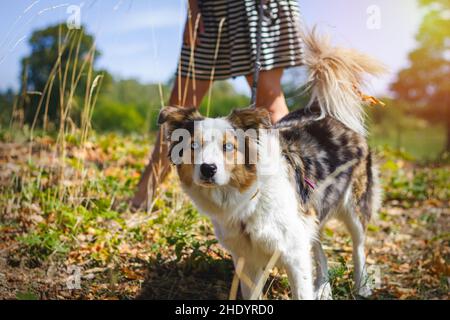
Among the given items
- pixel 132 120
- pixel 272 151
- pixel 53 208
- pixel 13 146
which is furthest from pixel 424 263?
pixel 132 120

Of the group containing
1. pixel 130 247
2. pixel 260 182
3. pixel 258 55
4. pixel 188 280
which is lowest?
pixel 188 280

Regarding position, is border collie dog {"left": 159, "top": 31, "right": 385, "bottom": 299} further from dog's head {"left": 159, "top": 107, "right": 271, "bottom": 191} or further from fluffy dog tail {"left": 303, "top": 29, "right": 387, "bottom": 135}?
fluffy dog tail {"left": 303, "top": 29, "right": 387, "bottom": 135}

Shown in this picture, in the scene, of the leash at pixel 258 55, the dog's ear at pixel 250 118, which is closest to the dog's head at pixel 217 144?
the dog's ear at pixel 250 118

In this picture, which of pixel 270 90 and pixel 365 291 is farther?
pixel 270 90

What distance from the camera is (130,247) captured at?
3.27m

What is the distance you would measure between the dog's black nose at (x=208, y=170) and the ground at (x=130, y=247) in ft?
2.48

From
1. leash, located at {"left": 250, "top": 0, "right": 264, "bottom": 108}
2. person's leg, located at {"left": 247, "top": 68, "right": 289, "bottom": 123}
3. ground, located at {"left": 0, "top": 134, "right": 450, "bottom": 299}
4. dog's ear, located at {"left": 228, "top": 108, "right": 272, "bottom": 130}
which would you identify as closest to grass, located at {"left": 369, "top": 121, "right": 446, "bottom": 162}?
ground, located at {"left": 0, "top": 134, "right": 450, "bottom": 299}

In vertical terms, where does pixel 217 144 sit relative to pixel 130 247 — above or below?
above

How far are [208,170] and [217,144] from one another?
18 centimetres

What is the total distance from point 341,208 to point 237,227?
1.13 metres

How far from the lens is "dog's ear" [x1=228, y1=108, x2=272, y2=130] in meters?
2.40

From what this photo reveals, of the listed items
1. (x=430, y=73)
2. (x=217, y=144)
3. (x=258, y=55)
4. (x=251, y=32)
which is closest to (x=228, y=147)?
(x=217, y=144)

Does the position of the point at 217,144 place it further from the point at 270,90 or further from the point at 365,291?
the point at 365,291
